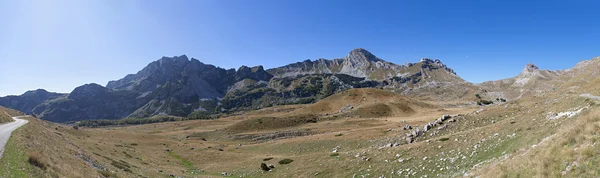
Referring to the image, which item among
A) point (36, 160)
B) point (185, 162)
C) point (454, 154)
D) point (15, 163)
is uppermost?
point (15, 163)

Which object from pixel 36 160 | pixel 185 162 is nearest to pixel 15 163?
pixel 36 160

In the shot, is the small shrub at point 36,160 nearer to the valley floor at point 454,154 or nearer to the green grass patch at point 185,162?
the valley floor at point 454,154

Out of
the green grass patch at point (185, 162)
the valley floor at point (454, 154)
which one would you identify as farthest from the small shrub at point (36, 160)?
the green grass patch at point (185, 162)

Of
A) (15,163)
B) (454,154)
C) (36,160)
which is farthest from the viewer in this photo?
(454,154)

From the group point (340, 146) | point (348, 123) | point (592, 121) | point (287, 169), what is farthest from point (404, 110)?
point (592, 121)

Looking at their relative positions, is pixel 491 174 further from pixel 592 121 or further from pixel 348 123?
pixel 348 123

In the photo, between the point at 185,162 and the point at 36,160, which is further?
the point at 185,162

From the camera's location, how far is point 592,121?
613 inches

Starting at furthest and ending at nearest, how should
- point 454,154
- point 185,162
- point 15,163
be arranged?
point 185,162
point 454,154
point 15,163

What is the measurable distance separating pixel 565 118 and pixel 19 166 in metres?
44.7

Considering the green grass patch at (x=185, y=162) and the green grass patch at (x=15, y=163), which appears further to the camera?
the green grass patch at (x=185, y=162)

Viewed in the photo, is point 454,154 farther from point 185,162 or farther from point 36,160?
point 185,162

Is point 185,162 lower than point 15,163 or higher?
lower

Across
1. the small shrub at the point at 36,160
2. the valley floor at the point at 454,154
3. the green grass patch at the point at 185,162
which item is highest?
the small shrub at the point at 36,160
